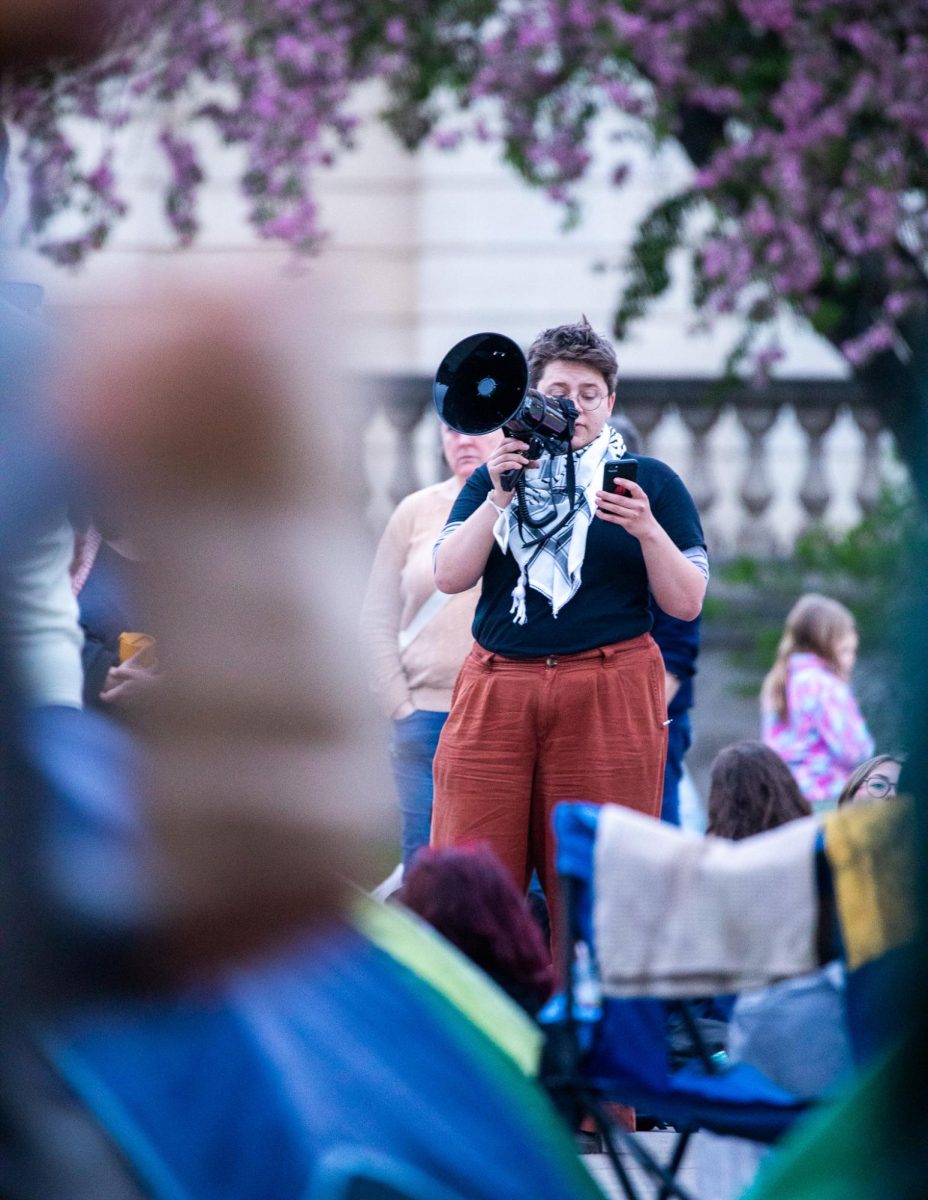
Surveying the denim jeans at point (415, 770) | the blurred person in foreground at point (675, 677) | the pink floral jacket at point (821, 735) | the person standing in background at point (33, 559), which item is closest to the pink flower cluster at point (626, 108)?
the pink floral jacket at point (821, 735)

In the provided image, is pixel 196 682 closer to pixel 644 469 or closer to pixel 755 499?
pixel 644 469

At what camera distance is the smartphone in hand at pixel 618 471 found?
3710 mm

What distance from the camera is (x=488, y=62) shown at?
26.4 ft

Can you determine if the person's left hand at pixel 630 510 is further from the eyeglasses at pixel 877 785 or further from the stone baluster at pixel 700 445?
the stone baluster at pixel 700 445

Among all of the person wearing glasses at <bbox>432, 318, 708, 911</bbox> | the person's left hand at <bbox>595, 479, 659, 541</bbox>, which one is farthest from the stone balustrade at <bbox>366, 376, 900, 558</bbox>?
the person's left hand at <bbox>595, 479, 659, 541</bbox>

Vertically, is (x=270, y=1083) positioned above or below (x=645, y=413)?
below

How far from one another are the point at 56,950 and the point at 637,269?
6970 millimetres

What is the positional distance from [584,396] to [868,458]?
544cm

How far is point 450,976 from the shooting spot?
2426mm

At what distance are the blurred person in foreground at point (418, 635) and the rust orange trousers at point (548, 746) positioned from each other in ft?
2.79

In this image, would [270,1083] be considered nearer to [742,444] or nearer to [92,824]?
[92,824]

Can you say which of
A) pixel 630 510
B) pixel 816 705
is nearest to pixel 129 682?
pixel 630 510

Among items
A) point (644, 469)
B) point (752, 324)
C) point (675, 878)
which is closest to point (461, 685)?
point (644, 469)

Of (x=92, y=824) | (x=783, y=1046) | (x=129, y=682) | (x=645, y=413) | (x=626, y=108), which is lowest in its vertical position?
(x=783, y=1046)
